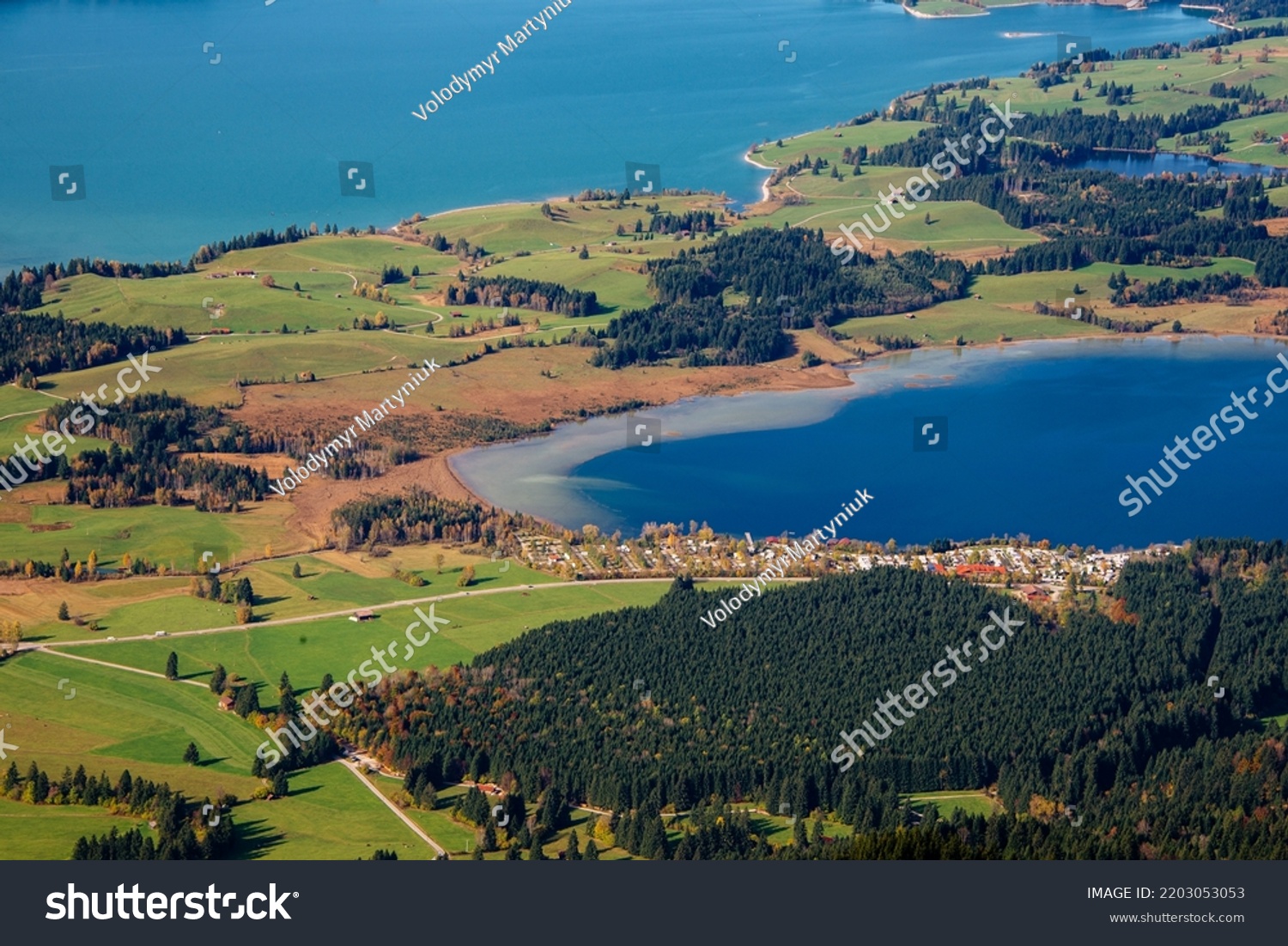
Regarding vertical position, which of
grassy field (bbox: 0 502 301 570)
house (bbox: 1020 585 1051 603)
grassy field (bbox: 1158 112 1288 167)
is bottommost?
house (bbox: 1020 585 1051 603)

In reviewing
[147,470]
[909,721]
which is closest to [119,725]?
[147,470]

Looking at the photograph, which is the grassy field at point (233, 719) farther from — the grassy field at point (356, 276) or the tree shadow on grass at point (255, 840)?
the grassy field at point (356, 276)

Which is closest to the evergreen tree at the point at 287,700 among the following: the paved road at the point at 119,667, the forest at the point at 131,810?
the paved road at the point at 119,667

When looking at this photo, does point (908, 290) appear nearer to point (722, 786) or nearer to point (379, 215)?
point (379, 215)

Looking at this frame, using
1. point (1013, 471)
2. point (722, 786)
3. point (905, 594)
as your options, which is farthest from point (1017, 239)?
point (722, 786)

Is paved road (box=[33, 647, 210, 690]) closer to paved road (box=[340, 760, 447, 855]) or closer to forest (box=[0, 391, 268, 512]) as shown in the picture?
paved road (box=[340, 760, 447, 855])

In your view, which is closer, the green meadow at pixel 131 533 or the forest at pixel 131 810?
the forest at pixel 131 810

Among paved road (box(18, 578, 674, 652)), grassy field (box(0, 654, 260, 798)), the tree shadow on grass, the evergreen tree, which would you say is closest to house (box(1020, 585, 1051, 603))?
paved road (box(18, 578, 674, 652))
